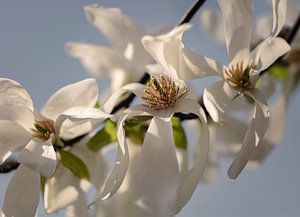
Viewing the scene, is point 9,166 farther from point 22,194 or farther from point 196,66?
point 196,66

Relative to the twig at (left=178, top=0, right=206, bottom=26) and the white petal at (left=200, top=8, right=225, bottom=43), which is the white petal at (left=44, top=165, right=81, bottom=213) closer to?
the twig at (left=178, top=0, right=206, bottom=26)

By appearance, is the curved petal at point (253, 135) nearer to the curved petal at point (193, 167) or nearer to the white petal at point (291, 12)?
the curved petal at point (193, 167)

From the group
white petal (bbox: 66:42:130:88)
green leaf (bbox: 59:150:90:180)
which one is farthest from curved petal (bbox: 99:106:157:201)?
white petal (bbox: 66:42:130:88)

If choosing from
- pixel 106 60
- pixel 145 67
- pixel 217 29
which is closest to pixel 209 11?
pixel 217 29

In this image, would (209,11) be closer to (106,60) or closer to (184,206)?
(106,60)

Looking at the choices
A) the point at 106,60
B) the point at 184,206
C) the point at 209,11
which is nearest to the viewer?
the point at 184,206

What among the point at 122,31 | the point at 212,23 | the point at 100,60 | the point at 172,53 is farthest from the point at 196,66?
the point at 212,23
